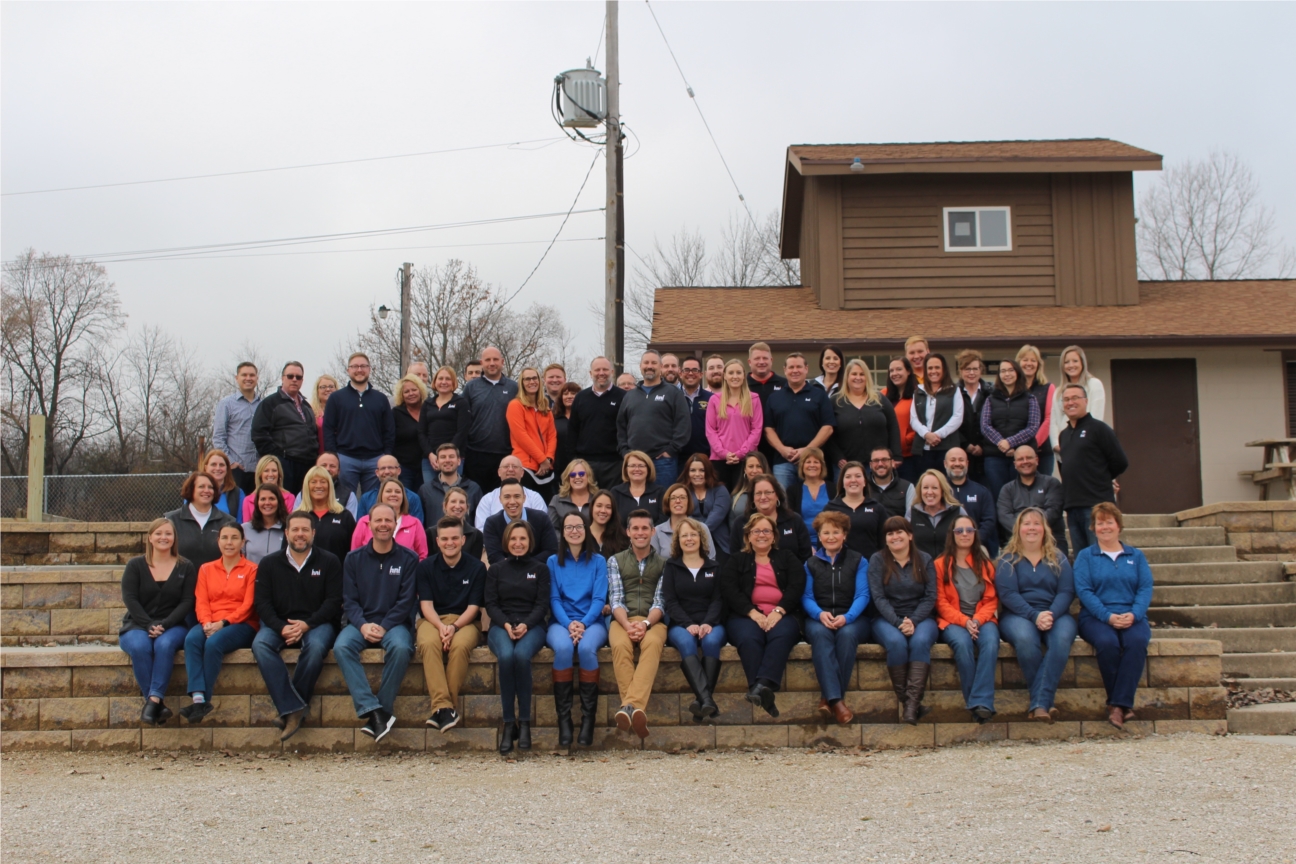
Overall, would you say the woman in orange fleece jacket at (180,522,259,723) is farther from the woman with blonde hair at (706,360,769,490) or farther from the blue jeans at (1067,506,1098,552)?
the blue jeans at (1067,506,1098,552)

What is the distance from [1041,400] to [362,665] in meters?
5.70

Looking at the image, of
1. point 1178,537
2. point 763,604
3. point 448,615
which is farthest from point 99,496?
point 1178,537

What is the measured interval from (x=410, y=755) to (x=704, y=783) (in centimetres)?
208

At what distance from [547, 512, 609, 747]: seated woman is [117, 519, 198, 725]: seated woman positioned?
2509 mm

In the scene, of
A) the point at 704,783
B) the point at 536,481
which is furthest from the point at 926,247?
the point at 704,783

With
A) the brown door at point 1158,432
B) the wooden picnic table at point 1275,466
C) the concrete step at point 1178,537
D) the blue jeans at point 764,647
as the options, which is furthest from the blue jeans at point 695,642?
the wooden picnic table at point 1275,466

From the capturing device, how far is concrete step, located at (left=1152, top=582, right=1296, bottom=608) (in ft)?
28.7

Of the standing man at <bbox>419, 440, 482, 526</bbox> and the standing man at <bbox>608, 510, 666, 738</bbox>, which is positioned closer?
the standing man at <bbox>608, 510, 666, 738</bbox>

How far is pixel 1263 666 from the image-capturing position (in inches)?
303

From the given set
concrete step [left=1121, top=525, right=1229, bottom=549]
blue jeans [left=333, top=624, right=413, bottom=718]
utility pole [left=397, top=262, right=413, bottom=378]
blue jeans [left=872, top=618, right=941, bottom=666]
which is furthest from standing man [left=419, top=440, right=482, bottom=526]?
utility pole [left=397, top=262, right=413, bottom=378]

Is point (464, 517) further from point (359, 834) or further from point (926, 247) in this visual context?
point (926, 247)

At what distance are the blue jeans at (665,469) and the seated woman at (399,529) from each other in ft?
6.92

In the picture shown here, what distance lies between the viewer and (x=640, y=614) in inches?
278

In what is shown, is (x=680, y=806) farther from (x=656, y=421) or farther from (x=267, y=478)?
(x=267, y=478)
